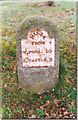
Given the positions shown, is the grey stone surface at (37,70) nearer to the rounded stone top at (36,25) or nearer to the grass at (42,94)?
the rounded stone top at (36,25)

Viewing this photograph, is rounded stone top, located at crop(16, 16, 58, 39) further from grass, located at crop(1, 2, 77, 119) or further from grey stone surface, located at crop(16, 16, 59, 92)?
grass, located at crop(1, 2, 77, 119)

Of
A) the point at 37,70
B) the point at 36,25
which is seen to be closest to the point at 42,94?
the point at 37,70

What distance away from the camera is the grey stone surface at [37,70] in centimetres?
270

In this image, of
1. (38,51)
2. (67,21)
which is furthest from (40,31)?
(67,21)

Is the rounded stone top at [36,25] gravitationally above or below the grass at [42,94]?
above

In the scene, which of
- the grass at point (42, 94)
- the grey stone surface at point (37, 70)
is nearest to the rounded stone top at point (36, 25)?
the grey stone surface at point (37, 70)

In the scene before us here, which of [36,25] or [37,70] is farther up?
[36,25]

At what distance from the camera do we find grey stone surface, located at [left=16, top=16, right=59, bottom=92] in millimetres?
2699

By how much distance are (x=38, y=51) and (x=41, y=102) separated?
1177mm

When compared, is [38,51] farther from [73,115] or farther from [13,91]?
[73,115]

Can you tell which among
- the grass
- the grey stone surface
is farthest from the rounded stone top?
the grass

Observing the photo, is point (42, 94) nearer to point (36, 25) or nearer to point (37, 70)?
point (37, 70)

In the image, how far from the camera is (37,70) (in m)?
3.05

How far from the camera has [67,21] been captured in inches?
204
